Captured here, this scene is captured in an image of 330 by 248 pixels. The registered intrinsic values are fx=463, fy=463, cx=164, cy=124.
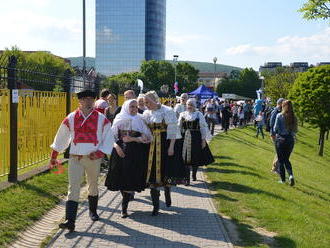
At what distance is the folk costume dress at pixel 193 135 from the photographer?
992 cm

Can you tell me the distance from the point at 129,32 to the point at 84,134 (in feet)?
445

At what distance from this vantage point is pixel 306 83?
85.5ft

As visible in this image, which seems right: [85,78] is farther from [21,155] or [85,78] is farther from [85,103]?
[85,103]

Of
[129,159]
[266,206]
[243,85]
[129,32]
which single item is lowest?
[266,206]

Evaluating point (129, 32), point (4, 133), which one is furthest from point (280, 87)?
point (129, 32)

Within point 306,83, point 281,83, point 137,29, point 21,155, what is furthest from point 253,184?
point 137,29

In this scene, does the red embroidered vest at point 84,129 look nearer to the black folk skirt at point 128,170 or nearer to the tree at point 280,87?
the black folk skirt at point 128,170

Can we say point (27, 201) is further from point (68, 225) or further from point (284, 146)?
point (284, 146)

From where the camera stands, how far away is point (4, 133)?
8.54 m

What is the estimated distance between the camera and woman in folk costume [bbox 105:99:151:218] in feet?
22.2

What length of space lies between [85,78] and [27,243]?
8504 millimetres

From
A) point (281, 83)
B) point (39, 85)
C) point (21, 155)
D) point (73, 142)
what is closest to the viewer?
point (73, 142)

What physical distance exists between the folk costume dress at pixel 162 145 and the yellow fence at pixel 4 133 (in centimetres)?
290

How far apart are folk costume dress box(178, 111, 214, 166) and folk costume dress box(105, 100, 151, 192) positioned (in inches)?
117
